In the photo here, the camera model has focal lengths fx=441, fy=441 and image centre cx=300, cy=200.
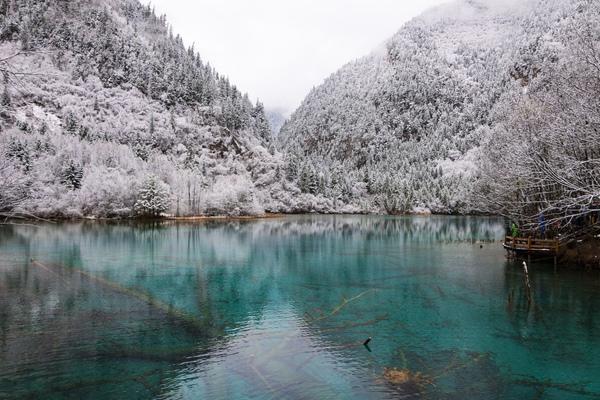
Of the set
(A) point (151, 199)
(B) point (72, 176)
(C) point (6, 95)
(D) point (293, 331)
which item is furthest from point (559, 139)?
(B) point (72, 176)

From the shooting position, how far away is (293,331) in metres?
25.0

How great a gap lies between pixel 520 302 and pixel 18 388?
3029 centimetres

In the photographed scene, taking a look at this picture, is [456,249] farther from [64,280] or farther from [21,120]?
[21,120]

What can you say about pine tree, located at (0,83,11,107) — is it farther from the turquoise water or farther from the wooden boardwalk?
the wooden boardwalk

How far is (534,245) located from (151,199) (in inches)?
4100

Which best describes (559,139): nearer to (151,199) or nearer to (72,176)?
(151,199)

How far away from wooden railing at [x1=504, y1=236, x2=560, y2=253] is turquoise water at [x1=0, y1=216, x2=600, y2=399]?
227 cm

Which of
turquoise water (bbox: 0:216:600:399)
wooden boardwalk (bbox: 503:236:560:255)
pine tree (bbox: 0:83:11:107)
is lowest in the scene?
turquoise water (bbox: 0:216:600:399)

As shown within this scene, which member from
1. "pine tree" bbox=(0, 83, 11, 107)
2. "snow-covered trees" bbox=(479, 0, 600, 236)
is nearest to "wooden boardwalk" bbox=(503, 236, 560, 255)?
"snow-covered trees" bbox=(479, 0, 600, 236)

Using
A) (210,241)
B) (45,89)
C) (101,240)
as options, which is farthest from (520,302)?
(45,89)

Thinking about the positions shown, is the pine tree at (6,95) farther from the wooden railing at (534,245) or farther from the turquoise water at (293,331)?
the wooden railing at (534,245)

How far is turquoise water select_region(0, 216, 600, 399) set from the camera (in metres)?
17.8

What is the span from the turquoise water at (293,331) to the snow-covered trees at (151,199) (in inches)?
3050

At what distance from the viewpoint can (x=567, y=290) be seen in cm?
3491
